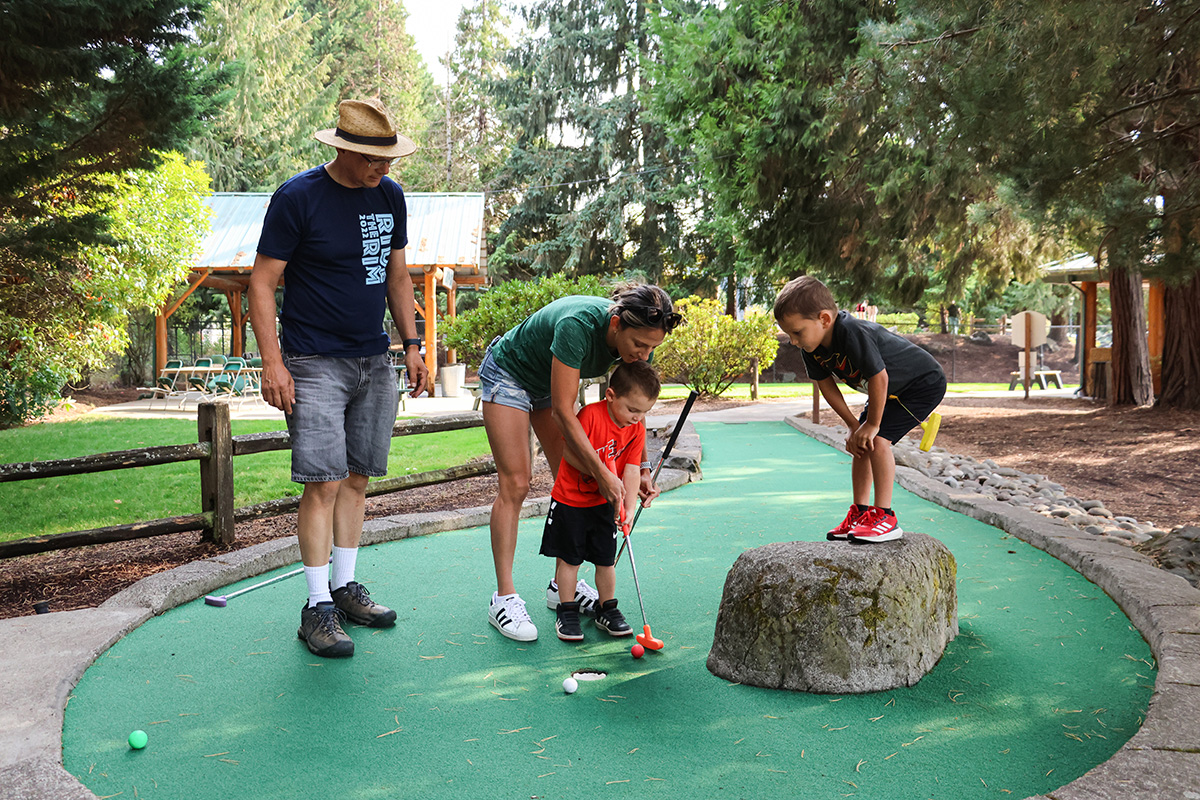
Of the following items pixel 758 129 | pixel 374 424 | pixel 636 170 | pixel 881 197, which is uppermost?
pixel 636 170

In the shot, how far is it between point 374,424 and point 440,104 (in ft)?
117

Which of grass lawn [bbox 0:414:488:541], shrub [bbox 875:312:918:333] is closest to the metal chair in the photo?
grass lawn [bbox 0:414:488:541]

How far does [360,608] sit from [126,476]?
616 cm

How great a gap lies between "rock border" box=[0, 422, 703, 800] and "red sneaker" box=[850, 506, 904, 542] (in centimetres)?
235

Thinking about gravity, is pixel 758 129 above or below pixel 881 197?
above

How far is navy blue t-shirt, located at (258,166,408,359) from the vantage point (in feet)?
9.80

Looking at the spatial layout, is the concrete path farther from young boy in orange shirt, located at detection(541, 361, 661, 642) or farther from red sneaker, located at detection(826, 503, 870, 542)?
young boy in orange shirt, located at detection(541, 361, 661, 642)

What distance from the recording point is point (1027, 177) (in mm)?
5602

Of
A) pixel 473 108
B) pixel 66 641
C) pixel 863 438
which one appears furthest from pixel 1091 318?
pixel 473 108

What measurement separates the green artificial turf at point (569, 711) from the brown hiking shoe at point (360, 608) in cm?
7

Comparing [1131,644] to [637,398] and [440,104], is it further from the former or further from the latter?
[440,104]

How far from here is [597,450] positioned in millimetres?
3193

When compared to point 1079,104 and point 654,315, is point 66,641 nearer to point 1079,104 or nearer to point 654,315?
point 654,315

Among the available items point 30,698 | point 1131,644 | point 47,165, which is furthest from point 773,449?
point 30,698
